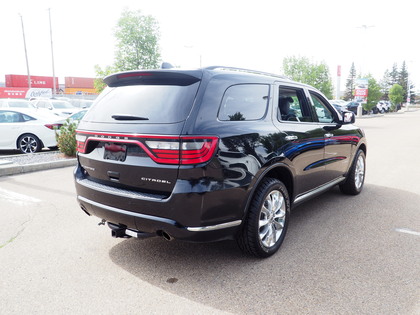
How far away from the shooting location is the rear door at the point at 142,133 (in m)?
2.81

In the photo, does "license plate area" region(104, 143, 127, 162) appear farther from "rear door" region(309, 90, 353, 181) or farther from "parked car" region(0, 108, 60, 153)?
"parked car" region(0, 108, 60, 153)

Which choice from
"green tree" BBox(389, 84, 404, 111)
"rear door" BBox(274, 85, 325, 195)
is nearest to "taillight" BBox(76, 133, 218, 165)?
"rear door" BBox(274, 85, 325, 195)

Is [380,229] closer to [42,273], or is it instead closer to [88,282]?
[88,282]

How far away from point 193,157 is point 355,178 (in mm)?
3865

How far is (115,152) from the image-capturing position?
3.14 metres

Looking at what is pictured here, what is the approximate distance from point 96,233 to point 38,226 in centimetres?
86

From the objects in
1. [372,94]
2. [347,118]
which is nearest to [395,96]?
[372,94]

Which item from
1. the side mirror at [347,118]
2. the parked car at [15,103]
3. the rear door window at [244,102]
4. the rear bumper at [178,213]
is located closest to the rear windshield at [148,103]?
the rear door window at [244,102]

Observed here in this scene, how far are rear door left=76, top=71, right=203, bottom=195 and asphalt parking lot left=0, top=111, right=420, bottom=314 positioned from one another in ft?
2.81

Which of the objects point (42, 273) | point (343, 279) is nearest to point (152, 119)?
point (42, 273)

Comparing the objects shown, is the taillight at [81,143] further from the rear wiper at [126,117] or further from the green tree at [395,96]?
the green tree at [395,96]

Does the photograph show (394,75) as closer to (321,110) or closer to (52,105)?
(52,105)

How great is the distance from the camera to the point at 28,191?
6.17 metres

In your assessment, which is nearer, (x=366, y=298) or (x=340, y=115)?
(x=366, y=298)
